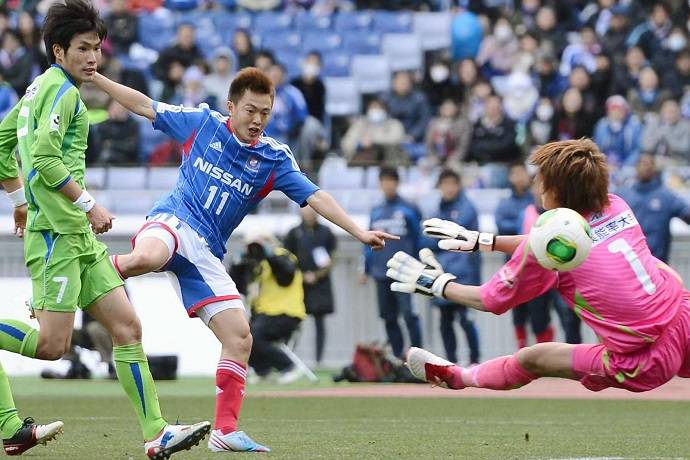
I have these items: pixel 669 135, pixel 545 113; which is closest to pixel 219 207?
pixel 669 135

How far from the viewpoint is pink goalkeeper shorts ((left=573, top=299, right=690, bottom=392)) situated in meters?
7.02

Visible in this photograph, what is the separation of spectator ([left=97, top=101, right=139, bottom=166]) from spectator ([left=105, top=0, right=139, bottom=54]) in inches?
140

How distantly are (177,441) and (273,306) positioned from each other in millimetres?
8628

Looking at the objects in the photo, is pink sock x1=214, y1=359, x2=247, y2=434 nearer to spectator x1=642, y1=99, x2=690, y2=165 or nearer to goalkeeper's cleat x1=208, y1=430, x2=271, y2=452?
goalkeeper's cleat x1=208, y1=430, x2=271, y2=452

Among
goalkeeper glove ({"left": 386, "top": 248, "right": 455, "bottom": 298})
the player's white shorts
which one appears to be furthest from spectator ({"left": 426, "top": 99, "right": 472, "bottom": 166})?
goalkeeper glove ({"left": 386, "top": 248, "right": 455, "bottom": 298})

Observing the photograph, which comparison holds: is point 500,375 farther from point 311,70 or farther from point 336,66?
point 336,66

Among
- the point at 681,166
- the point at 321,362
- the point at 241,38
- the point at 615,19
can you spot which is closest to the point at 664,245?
the point at 681,166

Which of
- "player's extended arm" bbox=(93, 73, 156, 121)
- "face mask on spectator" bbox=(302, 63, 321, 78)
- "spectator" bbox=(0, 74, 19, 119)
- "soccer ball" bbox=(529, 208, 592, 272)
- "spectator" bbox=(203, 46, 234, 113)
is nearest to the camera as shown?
"soccer ball" bbox=(529, 208, 592, 272)

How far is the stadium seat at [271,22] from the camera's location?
24.2 meters

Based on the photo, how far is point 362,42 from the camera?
2389cm

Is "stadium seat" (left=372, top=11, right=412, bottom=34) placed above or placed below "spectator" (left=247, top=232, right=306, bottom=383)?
above

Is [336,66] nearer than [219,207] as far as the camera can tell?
No

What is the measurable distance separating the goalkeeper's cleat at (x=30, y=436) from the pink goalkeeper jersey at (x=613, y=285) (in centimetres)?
246

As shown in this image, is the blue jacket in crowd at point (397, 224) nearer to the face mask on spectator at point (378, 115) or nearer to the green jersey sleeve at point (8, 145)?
the face mask on spectator at point (378, 115)
